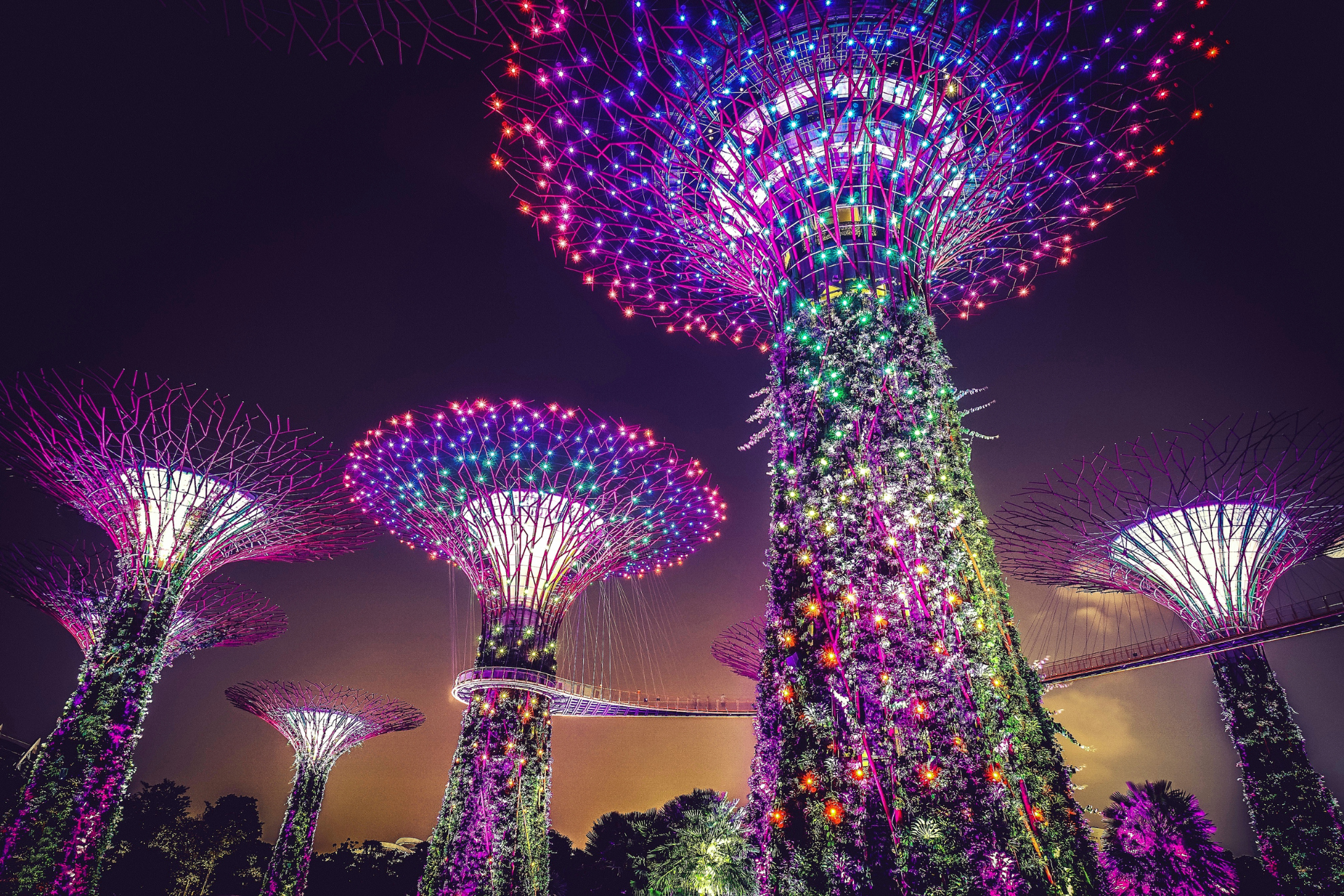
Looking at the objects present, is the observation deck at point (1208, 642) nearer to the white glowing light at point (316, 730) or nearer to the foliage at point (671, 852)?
the foliage at point (671, 852)

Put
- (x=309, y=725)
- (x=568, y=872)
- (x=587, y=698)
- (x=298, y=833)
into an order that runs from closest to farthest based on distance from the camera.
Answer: (x=587, y=698)
(x=298, y=833)
(x=309, y=725)
(x=568, y=872)

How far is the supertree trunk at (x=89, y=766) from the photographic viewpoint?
10.8 m

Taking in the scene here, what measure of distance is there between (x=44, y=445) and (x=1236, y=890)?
93.1 ft

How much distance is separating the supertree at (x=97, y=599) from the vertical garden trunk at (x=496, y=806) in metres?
7.46

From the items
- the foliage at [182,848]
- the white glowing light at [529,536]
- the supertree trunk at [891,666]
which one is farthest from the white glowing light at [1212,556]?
the foliage at [182,848]

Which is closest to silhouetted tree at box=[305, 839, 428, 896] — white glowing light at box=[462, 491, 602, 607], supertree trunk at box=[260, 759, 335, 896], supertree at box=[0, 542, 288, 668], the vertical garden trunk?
supertree trunk at box=[260, 759, 335, 896]

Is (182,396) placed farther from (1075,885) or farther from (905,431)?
(1075,885)

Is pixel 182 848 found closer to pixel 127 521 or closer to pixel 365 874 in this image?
pixel 365 874

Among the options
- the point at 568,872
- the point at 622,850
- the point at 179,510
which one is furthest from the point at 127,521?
the point at 568,872

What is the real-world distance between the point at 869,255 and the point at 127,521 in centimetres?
1713

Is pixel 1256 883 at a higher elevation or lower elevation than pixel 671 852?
lower

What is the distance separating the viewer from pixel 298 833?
21.2m

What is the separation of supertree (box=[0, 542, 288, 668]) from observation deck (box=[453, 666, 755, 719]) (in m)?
7.16

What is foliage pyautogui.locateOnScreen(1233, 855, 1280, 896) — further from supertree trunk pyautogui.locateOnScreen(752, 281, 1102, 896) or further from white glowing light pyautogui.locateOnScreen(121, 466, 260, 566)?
white glowing light pyautogui.locateOnScreen(121, 466, 260, 566)
